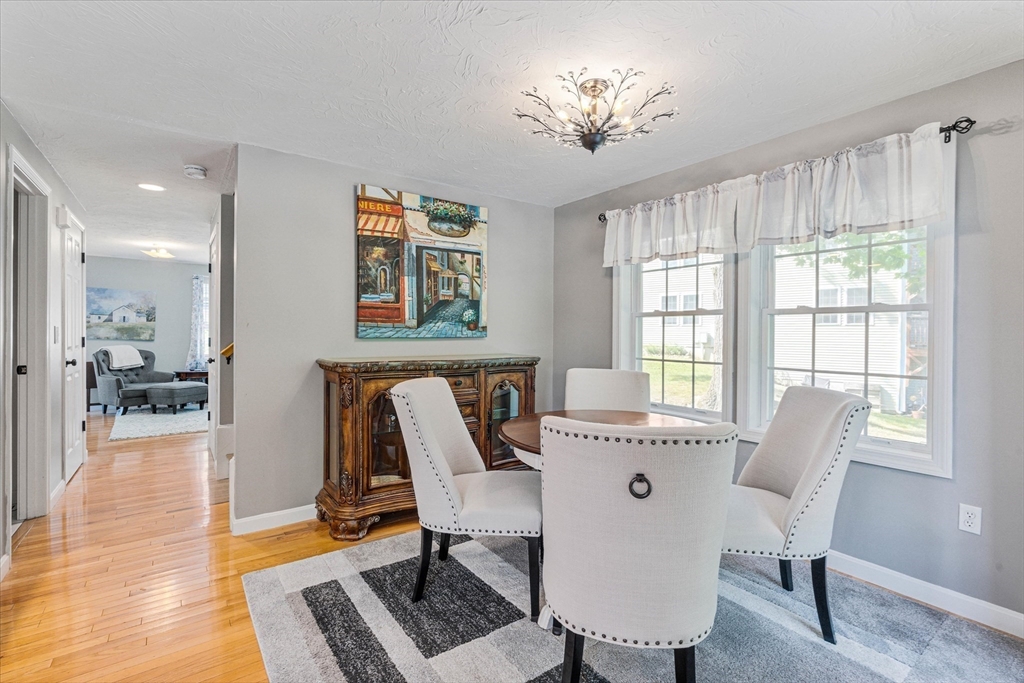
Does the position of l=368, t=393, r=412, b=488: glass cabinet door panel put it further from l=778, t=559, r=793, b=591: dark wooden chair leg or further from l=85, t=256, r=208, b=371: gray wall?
l=85, t=256, r=208, b=371: gray wall

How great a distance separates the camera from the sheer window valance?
2.13 m

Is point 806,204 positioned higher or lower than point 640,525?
higher

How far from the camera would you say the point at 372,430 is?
9.39 feet

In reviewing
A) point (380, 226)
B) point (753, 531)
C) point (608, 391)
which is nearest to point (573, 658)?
point (753, 531)

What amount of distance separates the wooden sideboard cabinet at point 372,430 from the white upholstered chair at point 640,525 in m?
1.68

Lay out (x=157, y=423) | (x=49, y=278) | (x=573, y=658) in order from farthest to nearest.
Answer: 1. (x=157, y=423)
2. (x=49, y=278)
3. (x=573, y=658)

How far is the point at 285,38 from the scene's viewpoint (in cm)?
182

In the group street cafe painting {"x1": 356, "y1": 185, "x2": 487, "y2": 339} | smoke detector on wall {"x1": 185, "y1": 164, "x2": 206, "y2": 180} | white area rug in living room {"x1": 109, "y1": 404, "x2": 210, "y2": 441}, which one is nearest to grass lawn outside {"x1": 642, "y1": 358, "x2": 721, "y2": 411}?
street cafe painting {"x1": 356, "y1": 185, "x2": 487, "y2": 339}

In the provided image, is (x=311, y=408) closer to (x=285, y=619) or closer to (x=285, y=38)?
(x=285, y=619)

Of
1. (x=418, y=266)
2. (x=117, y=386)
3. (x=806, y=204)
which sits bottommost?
(x=117, y=386)

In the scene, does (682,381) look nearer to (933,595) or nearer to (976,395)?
(976,395)

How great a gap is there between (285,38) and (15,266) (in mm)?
2635

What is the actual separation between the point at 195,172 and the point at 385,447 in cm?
232

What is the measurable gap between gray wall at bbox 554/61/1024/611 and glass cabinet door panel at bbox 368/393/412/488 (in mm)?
2474
